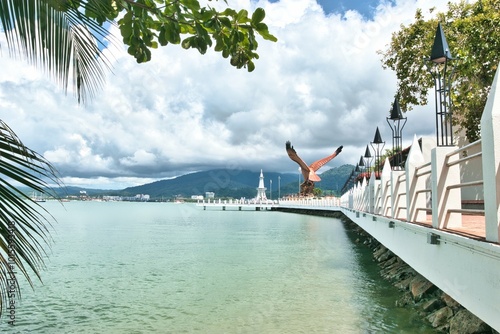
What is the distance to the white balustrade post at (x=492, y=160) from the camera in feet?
13.7

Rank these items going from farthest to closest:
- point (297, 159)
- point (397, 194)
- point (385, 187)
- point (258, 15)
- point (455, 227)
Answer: point (297, 159)
point (385, 187)
point (397, 194)
point (455, 227)
point (258, 15)

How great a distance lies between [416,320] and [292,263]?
356 inches

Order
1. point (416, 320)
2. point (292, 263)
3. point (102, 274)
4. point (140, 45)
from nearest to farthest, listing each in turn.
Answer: point (140, 45), point (416, 320), point (102, 274), point (292, 263)

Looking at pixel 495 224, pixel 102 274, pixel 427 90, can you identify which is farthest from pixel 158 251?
pixel 495 224

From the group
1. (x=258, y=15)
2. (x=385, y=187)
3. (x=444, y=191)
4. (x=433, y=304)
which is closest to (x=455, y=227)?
(x=444, y=191)

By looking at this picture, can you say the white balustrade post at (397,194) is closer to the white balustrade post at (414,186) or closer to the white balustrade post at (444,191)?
the white balustrade post at (414,186)

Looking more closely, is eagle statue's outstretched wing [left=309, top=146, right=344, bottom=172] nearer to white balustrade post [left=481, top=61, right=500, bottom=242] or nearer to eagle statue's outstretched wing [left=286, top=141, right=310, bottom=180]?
eagle statue's outstretched wing [left=286, top=141, right=310, bottom=180]

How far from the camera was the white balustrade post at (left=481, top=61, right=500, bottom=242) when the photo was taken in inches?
164

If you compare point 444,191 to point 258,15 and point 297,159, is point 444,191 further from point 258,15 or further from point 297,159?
point 297,159

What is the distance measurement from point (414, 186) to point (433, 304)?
2.39 meters

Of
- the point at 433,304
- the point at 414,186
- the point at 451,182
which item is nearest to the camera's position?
the point at 451,182

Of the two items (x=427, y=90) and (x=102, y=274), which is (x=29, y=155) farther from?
Result: (x=427, y=90)

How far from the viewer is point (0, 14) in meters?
2.48

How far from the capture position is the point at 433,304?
8.86 m
